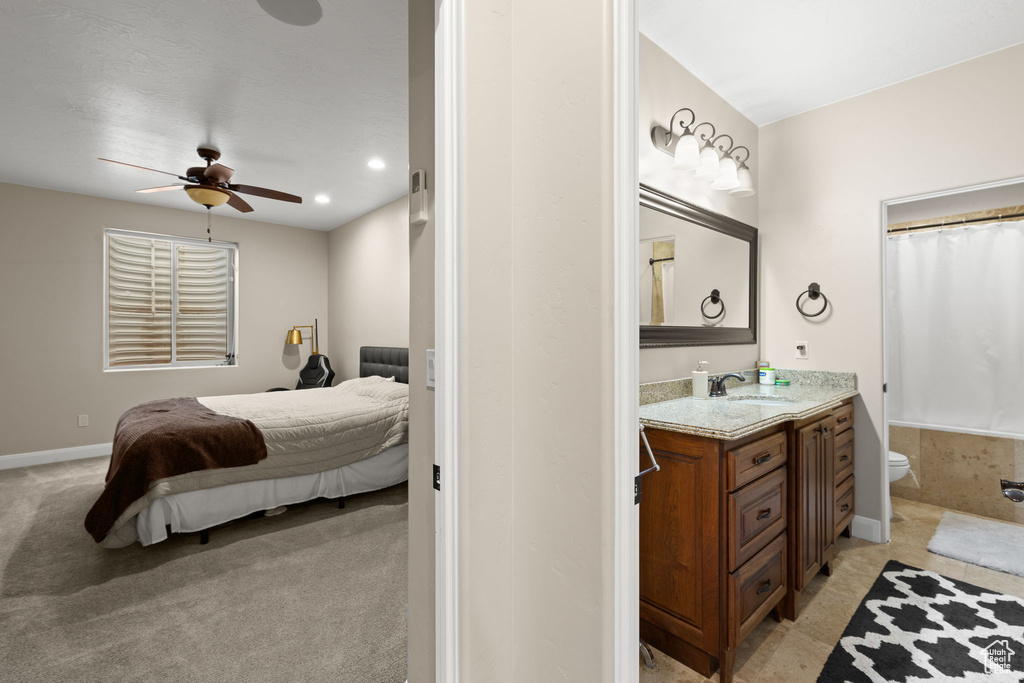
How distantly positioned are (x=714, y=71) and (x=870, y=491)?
2.60 metres

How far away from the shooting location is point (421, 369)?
1.27 m

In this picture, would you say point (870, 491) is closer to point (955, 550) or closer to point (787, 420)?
point (955, 550)

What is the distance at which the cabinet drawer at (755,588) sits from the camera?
5.17 feet

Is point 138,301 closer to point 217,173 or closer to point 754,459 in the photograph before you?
point 217,173

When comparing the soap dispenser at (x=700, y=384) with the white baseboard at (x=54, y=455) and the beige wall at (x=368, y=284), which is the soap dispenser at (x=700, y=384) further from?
the white baseboard at (x=54, y=455)

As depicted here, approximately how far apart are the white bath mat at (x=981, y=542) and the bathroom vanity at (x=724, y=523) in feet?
3.63

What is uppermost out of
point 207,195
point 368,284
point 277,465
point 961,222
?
point 207,195

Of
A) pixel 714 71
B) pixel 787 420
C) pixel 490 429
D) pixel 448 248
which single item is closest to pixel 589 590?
pixel 490 429

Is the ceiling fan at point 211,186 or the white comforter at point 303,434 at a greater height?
the ceiling fan at point 211,186

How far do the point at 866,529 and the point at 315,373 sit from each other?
5.38 m

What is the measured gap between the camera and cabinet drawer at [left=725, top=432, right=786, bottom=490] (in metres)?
1.56

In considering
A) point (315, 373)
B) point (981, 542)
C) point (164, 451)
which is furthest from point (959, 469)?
point (315, 373)

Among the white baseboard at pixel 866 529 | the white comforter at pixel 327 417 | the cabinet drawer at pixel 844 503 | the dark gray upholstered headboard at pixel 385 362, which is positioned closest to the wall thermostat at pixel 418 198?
the white comforter at pixel 327 417

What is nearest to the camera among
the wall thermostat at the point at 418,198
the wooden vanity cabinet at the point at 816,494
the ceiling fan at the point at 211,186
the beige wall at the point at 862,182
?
the wall thermostat at the point at 418,198
